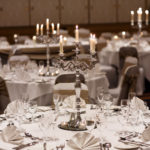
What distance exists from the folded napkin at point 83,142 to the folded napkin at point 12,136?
1.16ft

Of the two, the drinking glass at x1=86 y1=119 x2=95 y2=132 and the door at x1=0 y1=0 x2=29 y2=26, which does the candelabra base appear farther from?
the door at x1=0 y1=0 x2=29 y2=26

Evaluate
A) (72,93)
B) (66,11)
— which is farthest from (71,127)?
(66,11)

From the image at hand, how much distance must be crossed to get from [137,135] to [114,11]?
11769 millimetres

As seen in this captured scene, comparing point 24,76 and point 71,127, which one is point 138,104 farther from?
point 24,76

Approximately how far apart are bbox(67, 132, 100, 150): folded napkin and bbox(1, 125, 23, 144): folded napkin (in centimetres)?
35

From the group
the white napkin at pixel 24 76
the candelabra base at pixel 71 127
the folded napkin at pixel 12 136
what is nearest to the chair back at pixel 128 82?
the white napkin at pixel 24 76

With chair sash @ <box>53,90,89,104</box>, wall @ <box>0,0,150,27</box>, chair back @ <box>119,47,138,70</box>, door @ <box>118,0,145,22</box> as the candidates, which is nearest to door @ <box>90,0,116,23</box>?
wall @ <box>0,0,150,27</box>

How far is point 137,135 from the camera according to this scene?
9.48 feet

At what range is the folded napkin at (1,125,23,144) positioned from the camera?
9.07 feet

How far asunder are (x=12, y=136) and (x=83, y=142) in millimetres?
498

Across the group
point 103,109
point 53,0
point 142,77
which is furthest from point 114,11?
point 103,109

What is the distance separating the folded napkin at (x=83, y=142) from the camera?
8.50 feet

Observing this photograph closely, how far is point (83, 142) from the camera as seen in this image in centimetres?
263

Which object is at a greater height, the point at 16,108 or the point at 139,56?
the point at 139,56
